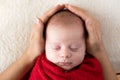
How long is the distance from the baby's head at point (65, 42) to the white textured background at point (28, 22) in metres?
0.21

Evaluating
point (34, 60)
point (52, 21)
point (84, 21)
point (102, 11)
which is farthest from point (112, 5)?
point (34, 60)

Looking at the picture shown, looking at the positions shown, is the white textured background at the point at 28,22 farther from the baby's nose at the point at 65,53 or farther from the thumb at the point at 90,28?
the baby's nose at the point at 65,53

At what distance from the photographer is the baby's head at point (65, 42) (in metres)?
1.22

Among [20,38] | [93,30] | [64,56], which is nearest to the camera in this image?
[64,56]

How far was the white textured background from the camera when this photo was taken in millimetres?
1427

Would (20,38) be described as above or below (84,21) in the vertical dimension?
below

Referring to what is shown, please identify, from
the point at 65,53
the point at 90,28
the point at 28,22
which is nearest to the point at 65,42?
the point at 65,53

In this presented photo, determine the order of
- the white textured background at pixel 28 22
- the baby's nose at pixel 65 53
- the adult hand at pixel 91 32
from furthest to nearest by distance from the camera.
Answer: the white textured background at pixel 28 22 → the adult hand at pixel 91 32 → the baby's nose at pixel 65 53

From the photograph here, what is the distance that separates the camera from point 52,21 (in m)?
1.27

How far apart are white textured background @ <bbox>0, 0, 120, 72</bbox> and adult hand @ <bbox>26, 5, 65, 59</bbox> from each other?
7 cm

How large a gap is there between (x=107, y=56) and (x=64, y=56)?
1.15 ft

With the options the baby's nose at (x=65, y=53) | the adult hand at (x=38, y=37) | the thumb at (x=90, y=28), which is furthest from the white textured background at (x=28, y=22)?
the baby's nose at (x=65, y=53)

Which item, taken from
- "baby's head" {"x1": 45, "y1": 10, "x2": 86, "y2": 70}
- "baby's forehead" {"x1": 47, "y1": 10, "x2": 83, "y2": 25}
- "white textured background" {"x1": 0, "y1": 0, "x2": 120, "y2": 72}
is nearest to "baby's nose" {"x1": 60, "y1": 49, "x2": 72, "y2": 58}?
"baby's head" {"x1": 45, "y1": 10, "x2": 86, "y2": 70}

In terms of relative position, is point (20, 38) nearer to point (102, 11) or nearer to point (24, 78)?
point (24, 78)
